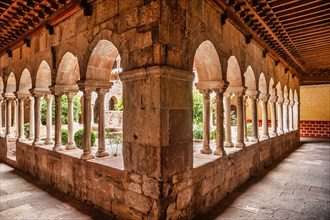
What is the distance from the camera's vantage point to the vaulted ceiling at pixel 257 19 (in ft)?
10.9

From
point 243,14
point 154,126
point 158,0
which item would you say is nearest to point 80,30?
point 158,0

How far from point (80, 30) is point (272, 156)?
17.5ft

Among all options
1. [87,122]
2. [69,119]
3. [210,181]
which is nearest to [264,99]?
[210,181]

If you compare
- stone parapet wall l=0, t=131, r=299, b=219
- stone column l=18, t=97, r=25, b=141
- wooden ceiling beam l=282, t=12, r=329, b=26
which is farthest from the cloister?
wooden ceiling beam l=282, t=12, r=329, b=26

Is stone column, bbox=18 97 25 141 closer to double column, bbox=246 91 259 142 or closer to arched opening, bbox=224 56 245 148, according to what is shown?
arched opening, bbox=224 56 245 148

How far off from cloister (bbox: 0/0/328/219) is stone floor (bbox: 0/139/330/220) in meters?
0.17

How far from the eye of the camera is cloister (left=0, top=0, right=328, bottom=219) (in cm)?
229

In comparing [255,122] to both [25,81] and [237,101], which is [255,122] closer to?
[237,101]

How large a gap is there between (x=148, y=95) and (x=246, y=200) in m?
2.19

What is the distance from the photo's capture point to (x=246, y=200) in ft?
10.5

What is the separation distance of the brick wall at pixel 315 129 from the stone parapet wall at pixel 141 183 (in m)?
→ 9.07

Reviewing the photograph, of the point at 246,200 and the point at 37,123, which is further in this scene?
the point at 37,123

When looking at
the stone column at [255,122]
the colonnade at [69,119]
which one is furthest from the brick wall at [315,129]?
the colonnade at [69,119]

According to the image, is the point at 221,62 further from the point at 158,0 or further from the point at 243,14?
the point at 158,0
